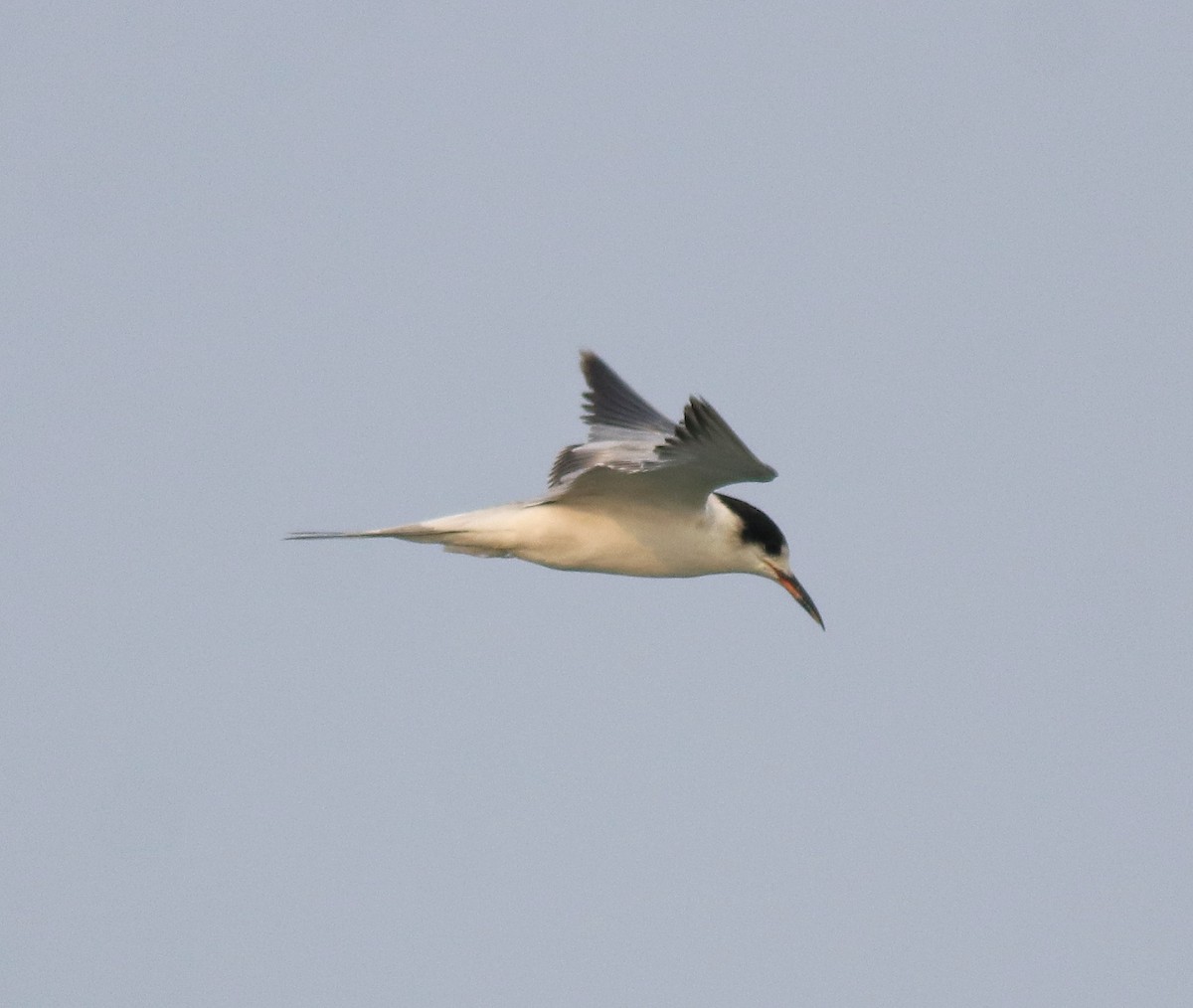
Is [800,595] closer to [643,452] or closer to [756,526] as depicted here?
[756,526]

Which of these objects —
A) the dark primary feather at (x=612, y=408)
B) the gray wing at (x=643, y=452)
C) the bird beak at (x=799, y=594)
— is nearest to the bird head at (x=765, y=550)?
the bird beak at (x=799, y=594)

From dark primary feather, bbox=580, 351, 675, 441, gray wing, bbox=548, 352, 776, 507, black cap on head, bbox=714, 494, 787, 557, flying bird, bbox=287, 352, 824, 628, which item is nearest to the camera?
gray wing, bbox=548, 352, 776, 507

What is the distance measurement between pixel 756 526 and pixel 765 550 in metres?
0.23

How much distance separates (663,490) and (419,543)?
1495 millimetres

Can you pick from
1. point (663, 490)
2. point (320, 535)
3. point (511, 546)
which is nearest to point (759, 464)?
point (663, 490)

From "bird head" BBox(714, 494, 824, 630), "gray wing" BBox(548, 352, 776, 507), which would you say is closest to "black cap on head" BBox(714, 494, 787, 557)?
"bird head" BBox(714, 494, 824, 630)

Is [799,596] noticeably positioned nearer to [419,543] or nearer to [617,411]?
[617,411]

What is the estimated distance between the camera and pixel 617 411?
1279 centimetres

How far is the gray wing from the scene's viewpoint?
31.9 ft

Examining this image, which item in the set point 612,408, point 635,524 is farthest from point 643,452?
point 612,408

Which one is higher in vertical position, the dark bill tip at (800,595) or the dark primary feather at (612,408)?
the dark primary feather at (612,408)

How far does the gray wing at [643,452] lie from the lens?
9727 millimetres

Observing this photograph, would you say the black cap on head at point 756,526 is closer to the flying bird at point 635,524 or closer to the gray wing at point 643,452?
the flying bird at point 635,524

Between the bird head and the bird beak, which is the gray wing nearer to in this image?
the bird head
